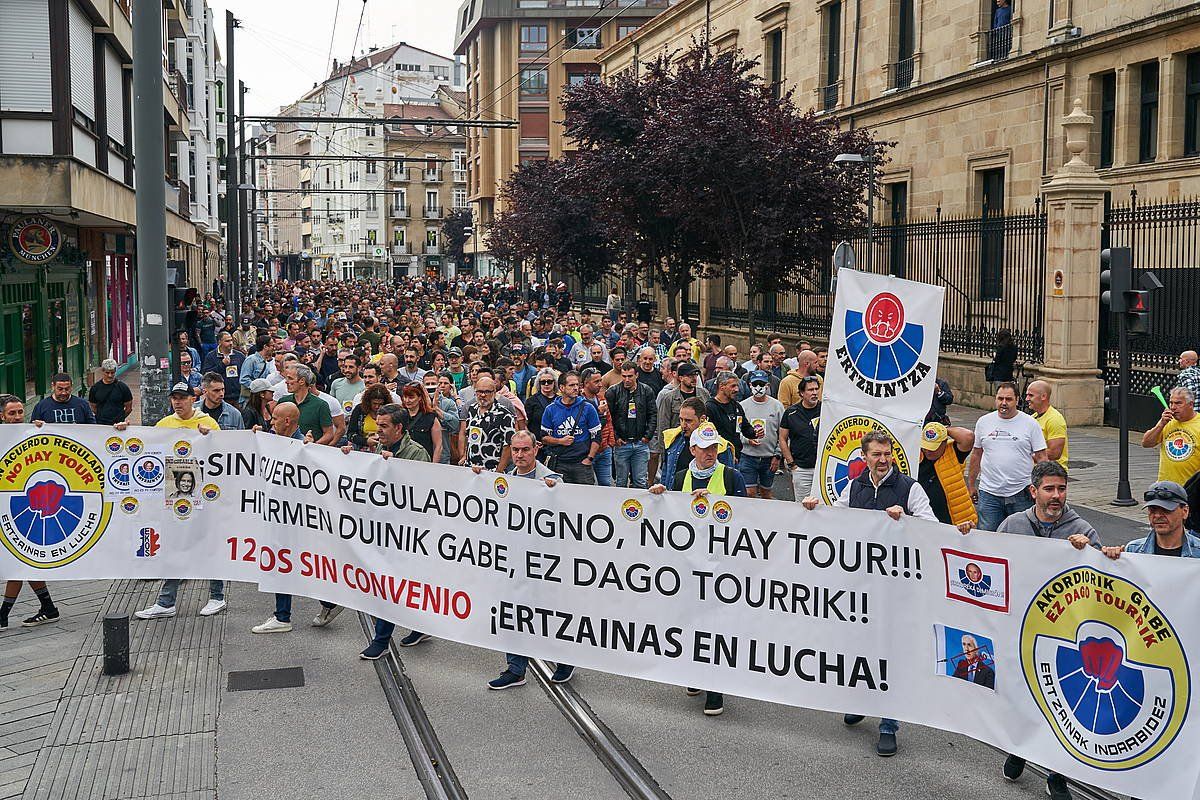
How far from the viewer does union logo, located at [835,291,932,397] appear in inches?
354

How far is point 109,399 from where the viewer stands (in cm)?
1364

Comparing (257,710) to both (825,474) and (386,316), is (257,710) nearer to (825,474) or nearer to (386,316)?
(825,474)

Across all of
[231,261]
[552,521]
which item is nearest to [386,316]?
[231,261]

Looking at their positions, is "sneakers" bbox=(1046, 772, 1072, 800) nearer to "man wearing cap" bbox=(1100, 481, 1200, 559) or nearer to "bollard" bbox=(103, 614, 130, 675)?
"man wearing cap" bbox=(1100, 481, 1200, 559)

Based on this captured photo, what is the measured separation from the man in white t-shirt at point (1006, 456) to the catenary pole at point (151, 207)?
795 centimetres

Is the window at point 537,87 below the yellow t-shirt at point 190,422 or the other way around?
the other way around

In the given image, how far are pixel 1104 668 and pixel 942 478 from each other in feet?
12.0

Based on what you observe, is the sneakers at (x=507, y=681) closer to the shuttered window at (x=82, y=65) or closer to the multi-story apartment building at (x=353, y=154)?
the shuttered window at (x=82, y=65)

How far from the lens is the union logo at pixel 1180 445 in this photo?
10.4 meters

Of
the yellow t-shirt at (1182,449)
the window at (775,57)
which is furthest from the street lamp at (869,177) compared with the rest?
the yellow t-shirt at (1182,449)

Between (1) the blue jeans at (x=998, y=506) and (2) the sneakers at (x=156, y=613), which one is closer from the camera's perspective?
(2) the sneakers at (x=156, y=613)

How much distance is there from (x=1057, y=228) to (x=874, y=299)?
44.6ft

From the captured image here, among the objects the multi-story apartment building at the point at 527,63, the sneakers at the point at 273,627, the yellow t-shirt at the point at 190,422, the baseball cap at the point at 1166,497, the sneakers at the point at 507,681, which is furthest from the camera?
the multi-story apartment building at the point at 527,63

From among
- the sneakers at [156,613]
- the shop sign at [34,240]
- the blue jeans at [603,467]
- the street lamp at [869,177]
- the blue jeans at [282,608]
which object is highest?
the street lamp at [869,177]
